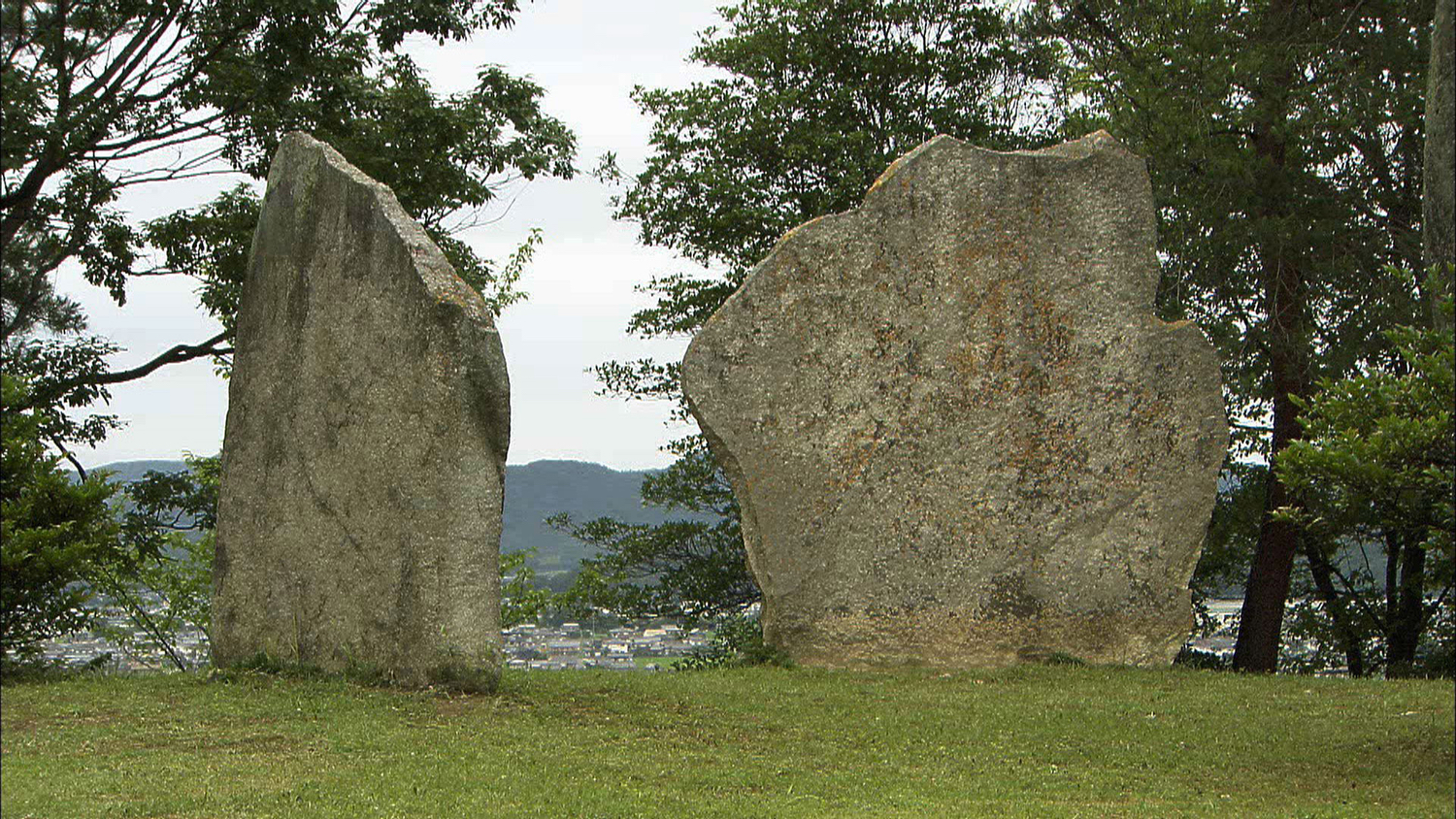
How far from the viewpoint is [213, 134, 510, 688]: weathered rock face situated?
11.7 m

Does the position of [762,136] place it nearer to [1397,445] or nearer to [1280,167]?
[1280,167]

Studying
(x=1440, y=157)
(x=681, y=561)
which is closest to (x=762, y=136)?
(x=681, y=561)

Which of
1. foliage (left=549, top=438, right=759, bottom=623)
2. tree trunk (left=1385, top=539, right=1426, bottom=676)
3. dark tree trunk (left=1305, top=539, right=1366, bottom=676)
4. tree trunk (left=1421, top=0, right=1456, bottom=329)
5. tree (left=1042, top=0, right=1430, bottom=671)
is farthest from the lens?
foliage (left=549, top=438, right=759, bottom=623)

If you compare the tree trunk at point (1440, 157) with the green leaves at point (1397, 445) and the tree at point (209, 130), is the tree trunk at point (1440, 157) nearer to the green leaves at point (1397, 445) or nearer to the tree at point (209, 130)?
the green leaves at point (1397, 445)

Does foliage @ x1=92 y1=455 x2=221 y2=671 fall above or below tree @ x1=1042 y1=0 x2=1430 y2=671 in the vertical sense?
below

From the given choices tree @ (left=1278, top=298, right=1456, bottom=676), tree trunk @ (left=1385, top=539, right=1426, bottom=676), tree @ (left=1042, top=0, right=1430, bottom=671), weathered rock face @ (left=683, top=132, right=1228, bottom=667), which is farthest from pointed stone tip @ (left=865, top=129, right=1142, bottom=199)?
tree trunk @ (left=1385, top=539, right=1426, bottom=676)

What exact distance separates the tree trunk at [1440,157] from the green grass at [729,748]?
3.37m

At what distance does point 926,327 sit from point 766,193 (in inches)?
290

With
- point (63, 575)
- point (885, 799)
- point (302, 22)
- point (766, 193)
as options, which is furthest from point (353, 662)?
point (766, 193)

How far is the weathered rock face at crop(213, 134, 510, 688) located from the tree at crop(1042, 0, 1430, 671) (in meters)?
9.60

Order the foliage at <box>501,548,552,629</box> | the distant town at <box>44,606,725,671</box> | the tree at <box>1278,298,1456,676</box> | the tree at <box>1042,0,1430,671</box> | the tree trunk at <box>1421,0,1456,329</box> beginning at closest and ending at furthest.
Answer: the tree at <box>1278,298,1456,676</box> → the tree trunk at <box>1421,0,1456,329</box> → the distant town at <box>44,606,725,671</box> → the tree at <box>1042,0,1430,671</box> → the foliage at <box>501,548,552,629</box>

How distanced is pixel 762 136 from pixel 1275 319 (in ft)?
25.0

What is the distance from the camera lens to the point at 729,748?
10.5 m

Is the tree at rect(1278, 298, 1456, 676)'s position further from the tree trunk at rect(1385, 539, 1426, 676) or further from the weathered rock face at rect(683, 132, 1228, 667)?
the tree trunk at rect(1385, 539, 1426, 676)
